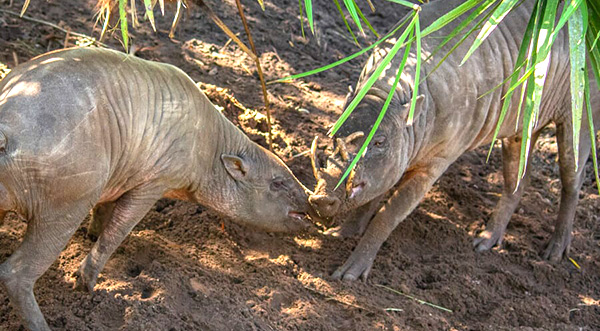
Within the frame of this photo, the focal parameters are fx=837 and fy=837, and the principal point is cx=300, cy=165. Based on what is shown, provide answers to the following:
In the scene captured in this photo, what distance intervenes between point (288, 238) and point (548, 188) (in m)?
2.92

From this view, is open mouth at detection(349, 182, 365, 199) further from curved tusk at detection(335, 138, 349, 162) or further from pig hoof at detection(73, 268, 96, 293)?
pig hoof at detection(73, 268, 96, 293)

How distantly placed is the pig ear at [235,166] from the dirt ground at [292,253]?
1.98 feet

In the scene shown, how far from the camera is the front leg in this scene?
611 centimetres

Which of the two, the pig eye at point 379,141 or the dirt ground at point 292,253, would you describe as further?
the pig eye at point 379,141

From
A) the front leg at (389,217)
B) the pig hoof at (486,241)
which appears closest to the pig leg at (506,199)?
the pig hoof at (486,241)

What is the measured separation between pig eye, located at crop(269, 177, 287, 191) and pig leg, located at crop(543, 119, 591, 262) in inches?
95.1

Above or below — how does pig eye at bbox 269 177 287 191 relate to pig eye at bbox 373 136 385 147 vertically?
below

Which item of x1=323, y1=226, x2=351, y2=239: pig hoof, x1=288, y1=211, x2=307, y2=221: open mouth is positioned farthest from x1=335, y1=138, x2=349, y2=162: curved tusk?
x1=323, y1=226, x2=351, y2=239: pig hoof

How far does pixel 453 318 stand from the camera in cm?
585

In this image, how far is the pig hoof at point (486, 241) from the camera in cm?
685

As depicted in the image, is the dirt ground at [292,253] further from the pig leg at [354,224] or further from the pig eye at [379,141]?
the pig eye at [379,141]

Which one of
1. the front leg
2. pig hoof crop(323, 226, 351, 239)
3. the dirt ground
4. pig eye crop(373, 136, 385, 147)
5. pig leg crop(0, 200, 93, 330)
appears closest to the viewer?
pig leg crop(0, 200, 93, 330)

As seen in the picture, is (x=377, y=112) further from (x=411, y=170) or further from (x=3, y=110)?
(x=3, y=110)

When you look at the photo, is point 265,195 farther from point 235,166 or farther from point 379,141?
point 379,141
